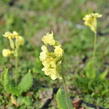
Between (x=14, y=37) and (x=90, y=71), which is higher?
(x=14, y=37)

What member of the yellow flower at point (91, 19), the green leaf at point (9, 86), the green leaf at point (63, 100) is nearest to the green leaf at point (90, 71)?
the yellow flower at point (91, 19)

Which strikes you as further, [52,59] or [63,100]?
[63,100]

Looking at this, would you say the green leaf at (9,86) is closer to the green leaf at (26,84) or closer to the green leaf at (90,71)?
the green leaf at (26,84)

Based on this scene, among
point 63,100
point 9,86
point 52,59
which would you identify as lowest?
point 63,100

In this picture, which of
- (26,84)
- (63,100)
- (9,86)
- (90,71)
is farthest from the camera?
(90,71)

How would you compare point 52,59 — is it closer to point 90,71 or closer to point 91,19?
point 91,19

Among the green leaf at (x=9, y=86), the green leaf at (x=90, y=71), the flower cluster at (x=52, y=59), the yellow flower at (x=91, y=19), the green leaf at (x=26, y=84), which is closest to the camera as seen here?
the flower cluster at (x=52, y=59)

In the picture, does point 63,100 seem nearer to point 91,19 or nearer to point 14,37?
point 14,37

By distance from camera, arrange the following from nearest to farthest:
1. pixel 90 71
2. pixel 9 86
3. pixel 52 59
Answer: pixel 52 59 → pixel 9 86 → pixel 90 71

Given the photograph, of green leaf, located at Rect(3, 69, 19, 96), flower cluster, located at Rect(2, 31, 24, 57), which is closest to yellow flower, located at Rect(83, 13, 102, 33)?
flower cluster, located at Rect(2, 31, 24, 57)

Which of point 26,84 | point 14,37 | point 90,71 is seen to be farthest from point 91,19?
point 26,84

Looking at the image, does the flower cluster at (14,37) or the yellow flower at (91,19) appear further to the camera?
the yellow flower at (91,19)

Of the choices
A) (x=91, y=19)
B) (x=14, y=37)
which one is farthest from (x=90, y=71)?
(x=14, y=37)
